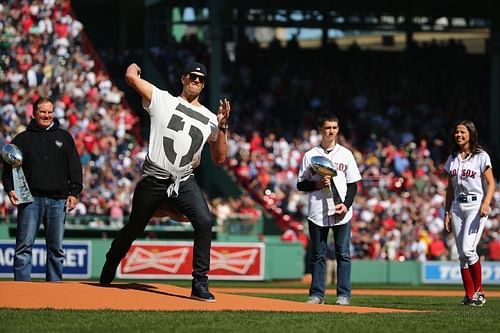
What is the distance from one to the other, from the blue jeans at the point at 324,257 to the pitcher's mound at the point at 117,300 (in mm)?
1289

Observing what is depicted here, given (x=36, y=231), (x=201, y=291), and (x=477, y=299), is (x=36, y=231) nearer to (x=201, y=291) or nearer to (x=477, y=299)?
(x=201, y=291)

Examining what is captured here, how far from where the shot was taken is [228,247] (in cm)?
2397

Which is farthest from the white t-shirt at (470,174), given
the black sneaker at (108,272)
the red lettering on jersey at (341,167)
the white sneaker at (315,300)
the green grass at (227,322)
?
the black sneaker at (108,272)

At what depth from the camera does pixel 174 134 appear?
10.3m

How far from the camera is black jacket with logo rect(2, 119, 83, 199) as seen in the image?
1218cm

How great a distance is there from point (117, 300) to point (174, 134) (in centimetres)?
160

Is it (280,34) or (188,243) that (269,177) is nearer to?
(188,243)

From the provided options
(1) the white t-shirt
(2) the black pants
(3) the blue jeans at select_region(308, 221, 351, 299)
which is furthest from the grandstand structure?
(2) the black pants

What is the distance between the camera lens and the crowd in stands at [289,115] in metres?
27.2

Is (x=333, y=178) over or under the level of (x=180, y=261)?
over

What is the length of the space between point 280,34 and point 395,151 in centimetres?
1755

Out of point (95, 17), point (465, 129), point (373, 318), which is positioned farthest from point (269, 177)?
point (373, 318)

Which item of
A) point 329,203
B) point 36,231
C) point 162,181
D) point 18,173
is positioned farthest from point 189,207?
point 18,173

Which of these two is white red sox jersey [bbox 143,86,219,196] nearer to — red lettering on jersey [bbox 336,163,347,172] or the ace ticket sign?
red lettering on jersey [bbox 336,163,347,172]
